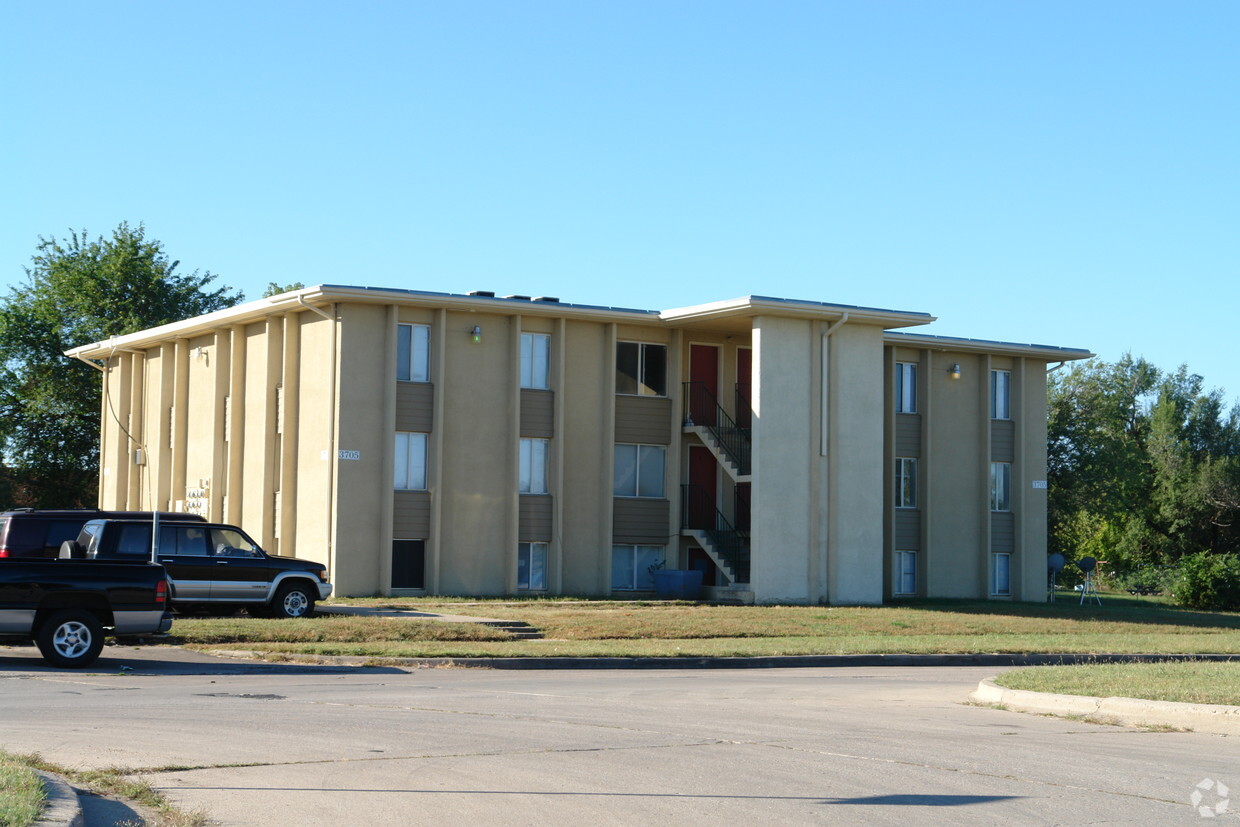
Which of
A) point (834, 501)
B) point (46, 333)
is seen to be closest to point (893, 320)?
point (834, 501)

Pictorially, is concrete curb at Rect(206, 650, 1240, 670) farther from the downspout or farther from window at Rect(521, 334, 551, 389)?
window at Rect(521, 334, 551, 389)

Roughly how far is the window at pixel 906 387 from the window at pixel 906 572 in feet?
14.0

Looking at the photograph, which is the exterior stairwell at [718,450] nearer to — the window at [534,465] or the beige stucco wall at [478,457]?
the window at [534,465]

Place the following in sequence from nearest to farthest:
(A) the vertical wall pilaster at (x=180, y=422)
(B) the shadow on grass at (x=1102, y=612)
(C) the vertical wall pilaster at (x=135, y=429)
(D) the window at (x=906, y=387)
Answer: (B) the shadow on grass at (x=1102, y=612), (D) the window at (x=906, y=387), (A) the vertical wall pilaster at (x=180, y=422), (C) the vertical wall pilaster at (x=135, y=429)

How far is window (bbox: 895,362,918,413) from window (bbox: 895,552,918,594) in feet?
14.0

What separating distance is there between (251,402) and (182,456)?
17.4 feet

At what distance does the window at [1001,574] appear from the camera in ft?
139

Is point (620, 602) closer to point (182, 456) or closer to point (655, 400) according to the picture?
point (655, 400)

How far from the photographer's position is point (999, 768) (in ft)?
34.6

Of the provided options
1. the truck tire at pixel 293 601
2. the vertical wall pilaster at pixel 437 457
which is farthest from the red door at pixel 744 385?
the truck tire at pixel 293 601

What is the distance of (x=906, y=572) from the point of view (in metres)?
41.2

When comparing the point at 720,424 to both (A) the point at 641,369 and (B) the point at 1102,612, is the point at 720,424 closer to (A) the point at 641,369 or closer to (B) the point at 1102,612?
(A) the point at 641,369

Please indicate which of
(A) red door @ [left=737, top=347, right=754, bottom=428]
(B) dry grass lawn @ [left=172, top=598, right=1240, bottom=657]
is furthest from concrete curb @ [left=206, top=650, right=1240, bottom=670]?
(A) red door @ [left=737, top=347, right=754, bottom=428]

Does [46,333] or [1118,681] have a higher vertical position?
[46,333]
